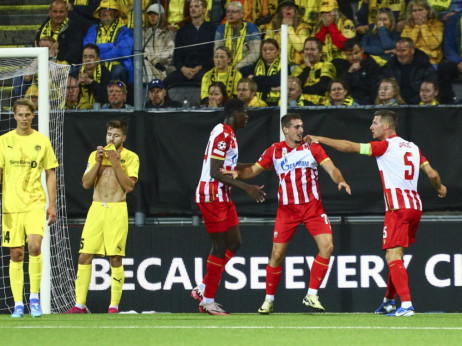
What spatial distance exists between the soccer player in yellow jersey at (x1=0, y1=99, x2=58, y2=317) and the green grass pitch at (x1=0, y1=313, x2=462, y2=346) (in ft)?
1.19

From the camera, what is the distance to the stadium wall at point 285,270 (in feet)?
35.0

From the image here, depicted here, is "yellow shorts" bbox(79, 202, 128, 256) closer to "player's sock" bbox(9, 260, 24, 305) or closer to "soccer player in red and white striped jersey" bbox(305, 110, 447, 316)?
"player's sock" bbox(9, 260, 24, 305)

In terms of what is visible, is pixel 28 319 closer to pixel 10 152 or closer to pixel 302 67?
pixel 10 152

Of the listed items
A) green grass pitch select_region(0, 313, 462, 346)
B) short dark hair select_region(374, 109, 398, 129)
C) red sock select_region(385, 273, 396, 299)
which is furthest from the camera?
red sock select_region(385, 273, 396, 299)

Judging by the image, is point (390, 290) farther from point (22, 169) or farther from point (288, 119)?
point (22, 169)

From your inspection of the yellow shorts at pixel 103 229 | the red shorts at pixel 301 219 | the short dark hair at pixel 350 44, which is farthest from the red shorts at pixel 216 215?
the short dark hair at pixel 350 44

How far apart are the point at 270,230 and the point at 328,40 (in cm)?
297

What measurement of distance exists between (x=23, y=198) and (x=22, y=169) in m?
0.26

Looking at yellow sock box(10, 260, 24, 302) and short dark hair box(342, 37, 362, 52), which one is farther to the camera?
short dark hair box(342, 37, 362, 52)

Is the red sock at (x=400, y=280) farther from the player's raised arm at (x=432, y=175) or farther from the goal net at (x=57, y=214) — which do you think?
the goal net at (x=57, y=214)

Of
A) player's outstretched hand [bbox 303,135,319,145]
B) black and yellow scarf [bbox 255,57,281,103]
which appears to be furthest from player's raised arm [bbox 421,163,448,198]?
black and yellow scarf [bbox 255,57,281,103]

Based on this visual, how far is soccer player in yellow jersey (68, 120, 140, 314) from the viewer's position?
9797 mm

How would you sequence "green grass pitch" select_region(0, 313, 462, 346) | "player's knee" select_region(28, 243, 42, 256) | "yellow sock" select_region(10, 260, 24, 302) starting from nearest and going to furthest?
"green grass pitch" select_region(0, 313, 462, 346) → "player's knee" select_region(28, 243, 42, 256) → "yellow sock" select_region(10, 260, 24, 302)

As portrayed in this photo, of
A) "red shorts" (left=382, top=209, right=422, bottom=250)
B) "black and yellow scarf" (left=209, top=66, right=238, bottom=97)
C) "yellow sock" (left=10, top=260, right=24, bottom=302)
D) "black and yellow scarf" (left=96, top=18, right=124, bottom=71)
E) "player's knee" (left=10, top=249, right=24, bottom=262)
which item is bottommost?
"yellow sock" (left=10, top=260, right=24, bottom=302)
